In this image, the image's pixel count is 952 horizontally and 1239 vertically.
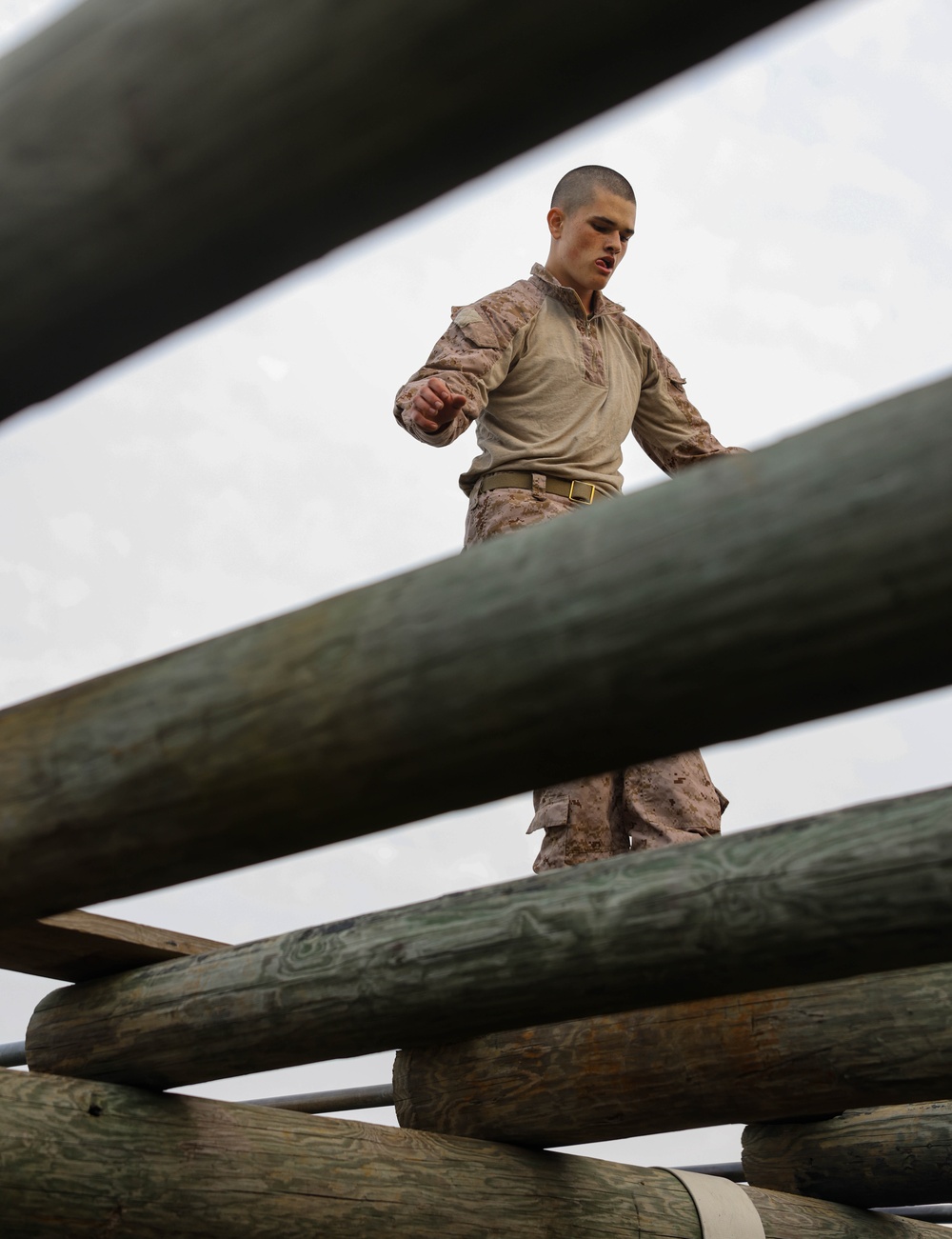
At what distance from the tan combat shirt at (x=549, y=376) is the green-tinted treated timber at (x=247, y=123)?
80.0 inches

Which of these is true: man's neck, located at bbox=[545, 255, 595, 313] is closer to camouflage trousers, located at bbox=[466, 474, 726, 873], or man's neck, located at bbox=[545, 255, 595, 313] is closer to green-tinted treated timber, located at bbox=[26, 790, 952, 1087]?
camouflage trousers, located at bbox=[466, 474, 726, 873]

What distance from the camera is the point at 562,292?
3383 millimetres

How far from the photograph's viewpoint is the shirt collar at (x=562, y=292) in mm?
3385

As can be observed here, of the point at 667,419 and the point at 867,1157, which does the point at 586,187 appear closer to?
the point at 667,419

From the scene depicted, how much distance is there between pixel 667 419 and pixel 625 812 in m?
1.15

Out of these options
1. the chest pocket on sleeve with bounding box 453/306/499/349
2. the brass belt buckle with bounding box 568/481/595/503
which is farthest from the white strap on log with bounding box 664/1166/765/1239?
the chest pocket on sleeve with bounding box 453/306/499/349

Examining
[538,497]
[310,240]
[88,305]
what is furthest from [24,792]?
[538,497]

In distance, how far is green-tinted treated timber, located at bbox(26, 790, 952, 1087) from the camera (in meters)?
1.62

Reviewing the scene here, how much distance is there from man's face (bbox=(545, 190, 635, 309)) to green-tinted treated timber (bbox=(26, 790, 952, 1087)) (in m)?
1.90

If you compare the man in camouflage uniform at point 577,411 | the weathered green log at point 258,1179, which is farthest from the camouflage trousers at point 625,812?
the weathered green log at point 258,1179

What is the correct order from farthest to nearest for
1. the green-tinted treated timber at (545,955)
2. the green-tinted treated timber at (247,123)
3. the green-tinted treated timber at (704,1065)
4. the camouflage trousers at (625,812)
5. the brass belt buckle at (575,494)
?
the brass belt buckle at (575,494), the camouflage trousers at (625,812), the green-tinted treated timber at (704,1065), the green-tinted treated timber at (545,955), the green-tinted treated timber at (247,123)

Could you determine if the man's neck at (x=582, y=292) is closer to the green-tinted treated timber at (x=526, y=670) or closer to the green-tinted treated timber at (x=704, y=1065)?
the green-tinted treated timber at (x=704, y=1065)

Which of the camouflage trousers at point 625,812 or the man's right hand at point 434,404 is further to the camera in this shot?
the camouflage trousers at point 625,812

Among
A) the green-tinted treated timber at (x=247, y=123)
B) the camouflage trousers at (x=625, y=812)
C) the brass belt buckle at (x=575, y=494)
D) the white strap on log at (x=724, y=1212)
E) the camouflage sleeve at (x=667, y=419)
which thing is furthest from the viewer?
the camouflage sleeve at (x=667, y=419)
